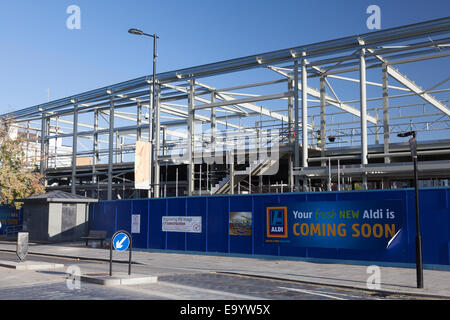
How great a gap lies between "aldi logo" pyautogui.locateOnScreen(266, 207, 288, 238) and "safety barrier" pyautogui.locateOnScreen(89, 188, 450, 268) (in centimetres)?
16

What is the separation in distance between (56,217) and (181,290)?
19.5 meters

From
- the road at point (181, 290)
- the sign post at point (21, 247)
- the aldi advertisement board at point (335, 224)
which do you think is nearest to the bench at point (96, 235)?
the sign post at point (21, 247)

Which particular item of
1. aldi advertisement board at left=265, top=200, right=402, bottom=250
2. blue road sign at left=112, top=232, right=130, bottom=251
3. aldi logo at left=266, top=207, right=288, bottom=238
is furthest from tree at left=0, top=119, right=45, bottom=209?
blue road sign at left=112, top=232, right=130, bottom=251

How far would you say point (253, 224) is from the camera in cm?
2175

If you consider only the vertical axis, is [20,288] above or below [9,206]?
below

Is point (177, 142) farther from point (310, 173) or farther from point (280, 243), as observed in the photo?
point (280, 243)

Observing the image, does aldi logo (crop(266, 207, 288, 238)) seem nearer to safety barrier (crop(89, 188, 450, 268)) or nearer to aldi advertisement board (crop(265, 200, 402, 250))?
aldi advertisement board (crop(265, 200, 402, 250))

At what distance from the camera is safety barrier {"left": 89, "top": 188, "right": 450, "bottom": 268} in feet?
56.7

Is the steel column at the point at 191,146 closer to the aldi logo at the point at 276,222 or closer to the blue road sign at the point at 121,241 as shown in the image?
the aldi logo at the point at 276,222

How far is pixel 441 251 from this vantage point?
16.9m

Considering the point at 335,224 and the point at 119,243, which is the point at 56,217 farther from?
the point at 335,224

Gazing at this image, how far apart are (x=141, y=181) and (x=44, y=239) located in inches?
269
